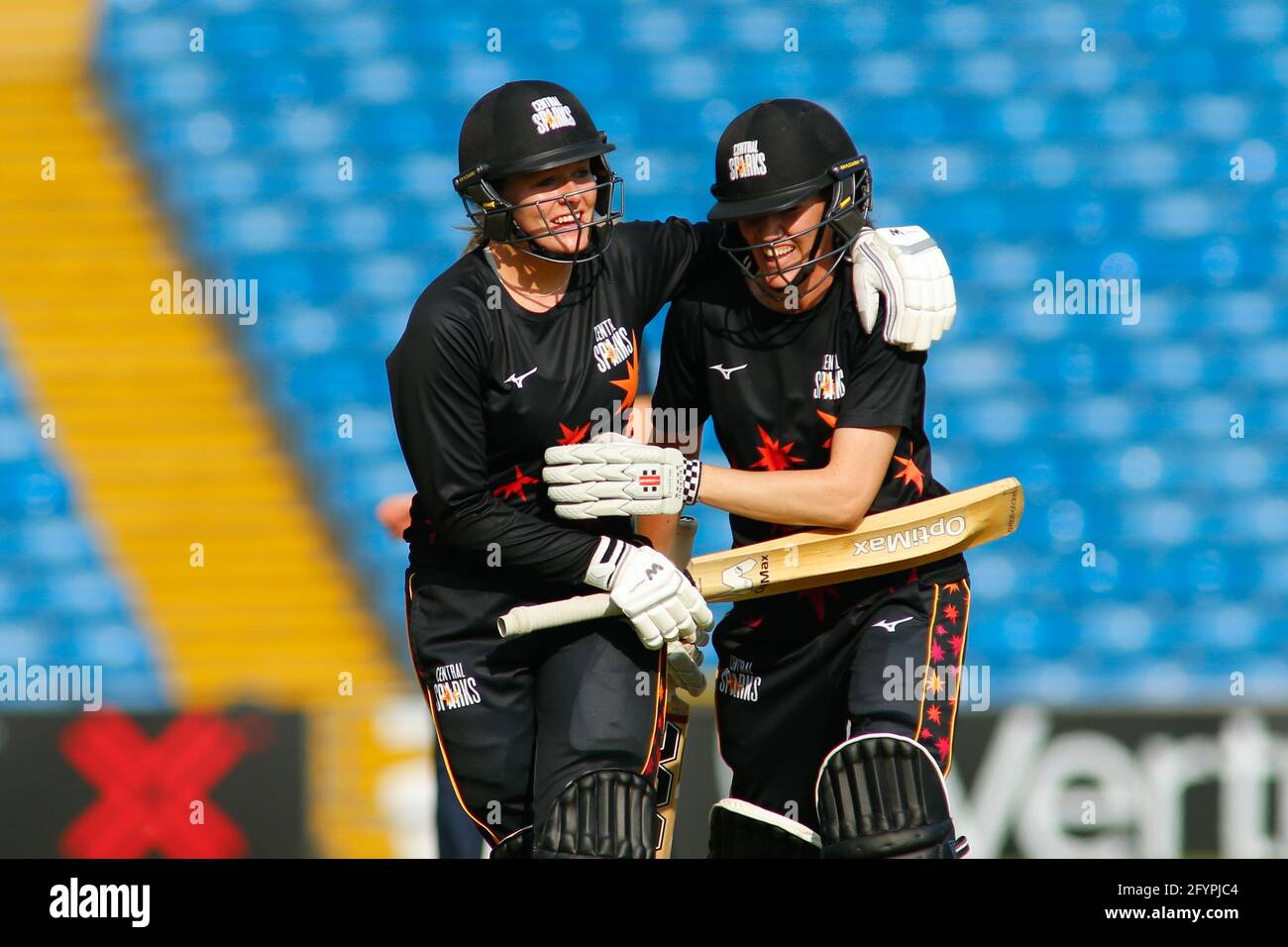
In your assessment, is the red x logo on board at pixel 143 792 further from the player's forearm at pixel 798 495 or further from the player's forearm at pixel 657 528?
the player's forearm at pixel 798 495

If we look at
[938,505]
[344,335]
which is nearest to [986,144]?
[344,335]

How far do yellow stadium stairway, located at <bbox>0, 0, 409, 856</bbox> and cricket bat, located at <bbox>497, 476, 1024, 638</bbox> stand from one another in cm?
212

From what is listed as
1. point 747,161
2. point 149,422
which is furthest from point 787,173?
point 149,422

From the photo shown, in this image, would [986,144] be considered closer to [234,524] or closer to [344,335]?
[344,335]

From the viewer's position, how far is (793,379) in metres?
3.02

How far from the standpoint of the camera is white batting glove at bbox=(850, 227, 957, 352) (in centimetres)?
294

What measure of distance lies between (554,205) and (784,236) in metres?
0.43

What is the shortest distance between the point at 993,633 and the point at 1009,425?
2.27ft

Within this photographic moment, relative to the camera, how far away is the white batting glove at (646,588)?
9.18 ft

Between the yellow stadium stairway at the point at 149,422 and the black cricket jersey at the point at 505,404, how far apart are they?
7.07 feet

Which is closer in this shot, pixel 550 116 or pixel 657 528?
pixel 550 116

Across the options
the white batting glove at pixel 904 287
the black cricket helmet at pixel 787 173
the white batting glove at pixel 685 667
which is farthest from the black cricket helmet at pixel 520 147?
the white batting glove at pixel 685 667

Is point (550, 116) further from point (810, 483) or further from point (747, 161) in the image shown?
point (810, 483)

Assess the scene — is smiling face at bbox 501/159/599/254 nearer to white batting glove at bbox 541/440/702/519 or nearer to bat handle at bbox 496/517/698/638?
white batting glove at bbox 541/440/702/519
